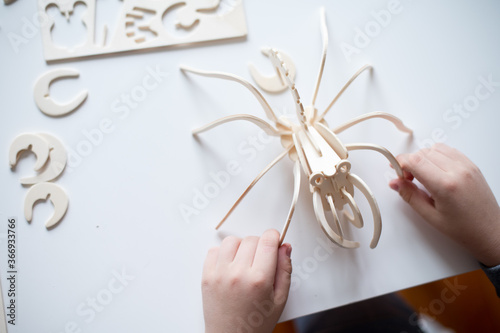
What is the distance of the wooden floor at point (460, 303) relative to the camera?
834 mm

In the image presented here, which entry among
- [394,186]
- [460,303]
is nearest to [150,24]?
[394,186]

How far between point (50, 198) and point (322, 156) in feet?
1.70

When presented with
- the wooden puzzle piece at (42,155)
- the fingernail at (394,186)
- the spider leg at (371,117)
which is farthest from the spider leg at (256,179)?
the wooden puzzle piece at (42,155)

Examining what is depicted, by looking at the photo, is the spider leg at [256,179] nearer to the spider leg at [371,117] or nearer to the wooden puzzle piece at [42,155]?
the spider leg at [371,117]

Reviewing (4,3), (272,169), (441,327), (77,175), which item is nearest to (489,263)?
(441,327)

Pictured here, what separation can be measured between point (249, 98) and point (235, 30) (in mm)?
155

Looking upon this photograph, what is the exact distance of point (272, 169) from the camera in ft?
2.28

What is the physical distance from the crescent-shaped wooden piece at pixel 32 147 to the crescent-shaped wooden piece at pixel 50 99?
0.06 meters

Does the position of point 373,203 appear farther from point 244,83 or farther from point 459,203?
point 244,83

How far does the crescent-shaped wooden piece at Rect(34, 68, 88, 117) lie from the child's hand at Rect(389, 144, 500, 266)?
0.66 meters

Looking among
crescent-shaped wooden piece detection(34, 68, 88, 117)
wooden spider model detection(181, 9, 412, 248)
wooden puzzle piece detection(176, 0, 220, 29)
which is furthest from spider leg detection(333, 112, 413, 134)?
crescent-shaped wooden piece detection(34, 68, 88, 117)

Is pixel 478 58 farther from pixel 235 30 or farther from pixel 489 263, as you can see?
pixel 235 30

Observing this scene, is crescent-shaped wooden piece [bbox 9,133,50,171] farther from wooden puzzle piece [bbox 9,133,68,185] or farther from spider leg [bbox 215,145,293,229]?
spider leg [bbox 215,145,293,229]

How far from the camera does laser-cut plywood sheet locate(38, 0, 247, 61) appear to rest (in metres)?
0.71
